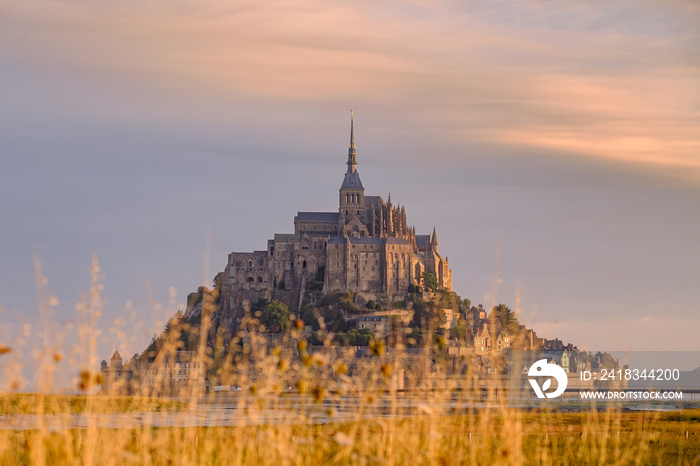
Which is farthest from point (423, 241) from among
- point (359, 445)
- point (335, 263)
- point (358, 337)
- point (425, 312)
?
point (359, 445)

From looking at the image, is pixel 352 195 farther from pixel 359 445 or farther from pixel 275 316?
pixel 359 445

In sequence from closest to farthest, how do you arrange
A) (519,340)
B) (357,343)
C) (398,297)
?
1. (519,340)
2. (357,343)
3. (398,297)

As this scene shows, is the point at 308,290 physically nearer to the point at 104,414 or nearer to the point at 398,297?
the point at 398,297

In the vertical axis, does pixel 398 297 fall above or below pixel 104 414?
above

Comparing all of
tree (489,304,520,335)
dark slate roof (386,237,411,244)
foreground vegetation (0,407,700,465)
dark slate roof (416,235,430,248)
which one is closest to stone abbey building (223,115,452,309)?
dark slate roof (386,237,411,244)

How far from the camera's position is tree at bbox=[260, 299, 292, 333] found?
11894 cm

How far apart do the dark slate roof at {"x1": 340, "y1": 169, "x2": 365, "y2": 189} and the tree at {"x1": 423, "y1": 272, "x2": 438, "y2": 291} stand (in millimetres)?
18735

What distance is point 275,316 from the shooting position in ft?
396

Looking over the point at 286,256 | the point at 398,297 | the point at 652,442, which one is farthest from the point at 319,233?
the point at 652,442

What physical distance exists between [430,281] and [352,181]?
2206 cm

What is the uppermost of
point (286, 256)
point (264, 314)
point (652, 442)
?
point (286, 256)

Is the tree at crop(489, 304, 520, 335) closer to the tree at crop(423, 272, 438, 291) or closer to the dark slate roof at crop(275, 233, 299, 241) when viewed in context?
the tree at crop(423, 272, 438, 291)

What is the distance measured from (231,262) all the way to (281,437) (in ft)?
404

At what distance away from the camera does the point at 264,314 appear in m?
123
